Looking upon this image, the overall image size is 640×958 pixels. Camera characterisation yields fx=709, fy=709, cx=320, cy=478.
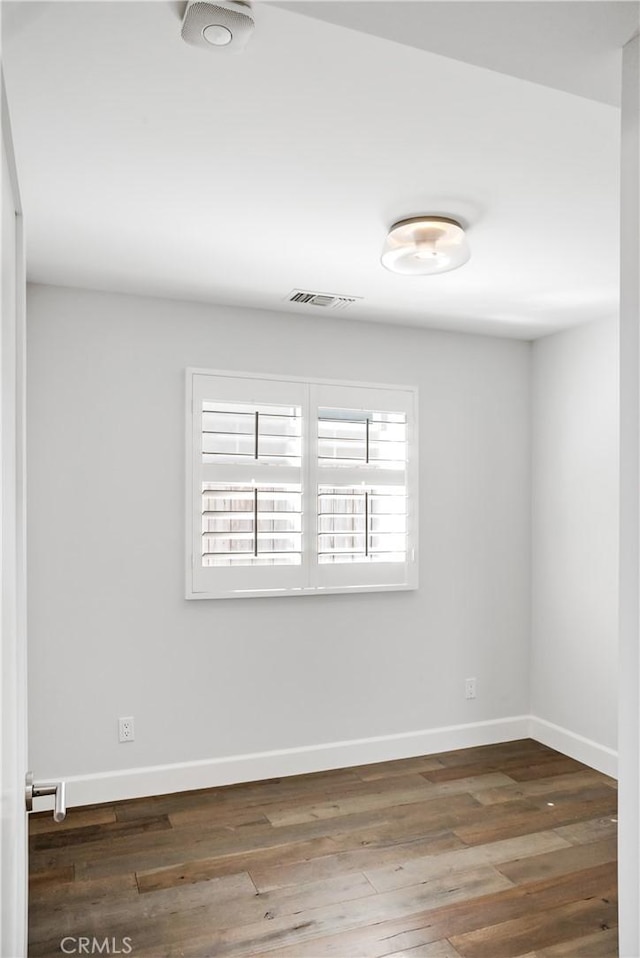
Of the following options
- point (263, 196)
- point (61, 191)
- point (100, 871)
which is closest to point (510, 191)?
point (263, 196)

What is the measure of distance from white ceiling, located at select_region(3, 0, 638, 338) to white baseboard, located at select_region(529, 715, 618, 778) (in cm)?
251

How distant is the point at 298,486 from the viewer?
12.9 feet

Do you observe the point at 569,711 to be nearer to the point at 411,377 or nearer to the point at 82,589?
the point at 411,377

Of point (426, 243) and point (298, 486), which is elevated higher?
point (426, 243)

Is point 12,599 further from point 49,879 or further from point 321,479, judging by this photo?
point 321,479

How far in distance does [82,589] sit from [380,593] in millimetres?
1660

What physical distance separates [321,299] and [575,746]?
2.96 m

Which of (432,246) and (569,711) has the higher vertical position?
(432,246)

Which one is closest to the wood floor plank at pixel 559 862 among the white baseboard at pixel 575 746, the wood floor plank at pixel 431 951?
the wood floor plank at pixel 431 951

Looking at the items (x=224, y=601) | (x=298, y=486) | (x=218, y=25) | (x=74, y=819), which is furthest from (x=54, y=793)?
(x=298, y=486)

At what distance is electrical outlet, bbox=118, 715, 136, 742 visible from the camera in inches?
140

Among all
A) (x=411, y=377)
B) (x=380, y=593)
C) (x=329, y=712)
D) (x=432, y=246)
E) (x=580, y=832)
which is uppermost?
(x=432, y=246)

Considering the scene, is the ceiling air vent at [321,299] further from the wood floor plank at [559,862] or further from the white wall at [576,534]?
the wood floor plank at [559,862]

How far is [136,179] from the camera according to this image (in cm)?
233
